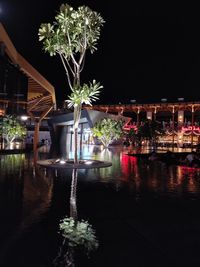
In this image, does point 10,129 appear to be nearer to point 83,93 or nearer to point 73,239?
point 83,93

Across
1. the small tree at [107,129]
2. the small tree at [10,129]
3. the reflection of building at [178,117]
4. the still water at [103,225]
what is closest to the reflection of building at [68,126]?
the small tree at [107,129]

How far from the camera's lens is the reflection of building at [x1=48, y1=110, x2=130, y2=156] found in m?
47.8

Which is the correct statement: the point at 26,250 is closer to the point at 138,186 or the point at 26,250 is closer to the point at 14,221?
the point at 14,221

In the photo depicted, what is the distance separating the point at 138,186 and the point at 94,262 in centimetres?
602

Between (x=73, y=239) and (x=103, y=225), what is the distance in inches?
35.6

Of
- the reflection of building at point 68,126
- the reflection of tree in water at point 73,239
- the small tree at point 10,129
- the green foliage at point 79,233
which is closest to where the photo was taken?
the reflection of tree in water at point 73,239

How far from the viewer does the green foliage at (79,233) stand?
4.28 metres

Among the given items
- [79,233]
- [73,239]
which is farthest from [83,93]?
[73,239]

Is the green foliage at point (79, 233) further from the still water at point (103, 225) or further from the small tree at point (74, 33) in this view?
the small tree at point (74, 33)

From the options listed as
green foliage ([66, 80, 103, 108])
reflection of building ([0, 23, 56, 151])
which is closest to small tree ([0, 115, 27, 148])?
reflection of building ([0, 23, 56, 151])

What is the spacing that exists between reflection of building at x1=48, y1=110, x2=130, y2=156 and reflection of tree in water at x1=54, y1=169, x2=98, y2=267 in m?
32.6

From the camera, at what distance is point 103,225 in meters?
5.27

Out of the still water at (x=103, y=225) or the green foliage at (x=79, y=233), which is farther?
the green foliage at (x=79, y=233)

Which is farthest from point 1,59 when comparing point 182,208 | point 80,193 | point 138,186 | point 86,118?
point 86,118
